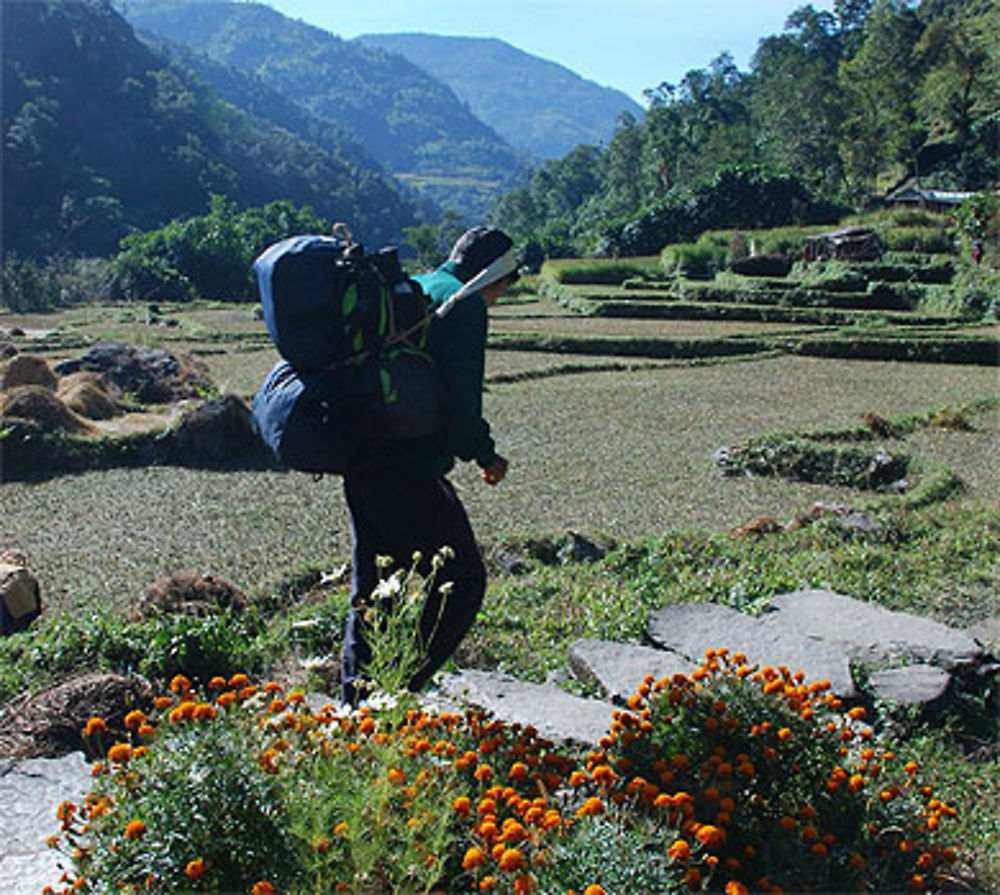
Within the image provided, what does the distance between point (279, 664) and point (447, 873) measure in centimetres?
209

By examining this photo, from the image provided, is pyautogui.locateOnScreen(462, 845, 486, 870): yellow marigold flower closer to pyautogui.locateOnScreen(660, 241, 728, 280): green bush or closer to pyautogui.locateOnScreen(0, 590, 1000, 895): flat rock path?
pyautogui.locateOnScreen(0, 590, 1000, 895): flat rock path

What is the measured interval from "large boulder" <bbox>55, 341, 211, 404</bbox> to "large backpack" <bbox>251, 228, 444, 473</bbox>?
974 centimetres

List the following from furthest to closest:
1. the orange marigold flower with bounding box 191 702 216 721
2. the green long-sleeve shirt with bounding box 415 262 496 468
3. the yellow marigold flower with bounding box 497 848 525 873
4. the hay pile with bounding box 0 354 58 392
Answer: the hay pile with bounding box 0 354 58 392, the green long-sleeve shirt with bounding box 415 262 496 468, the orange marigold flower with bounding box 191 702 216 721, the yellow marigold flower with bounding box 497 848 525 873

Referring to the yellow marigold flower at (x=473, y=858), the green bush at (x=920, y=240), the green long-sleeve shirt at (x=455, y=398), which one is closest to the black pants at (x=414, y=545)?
the green long-sleeve shirt at (x=455, y=398)

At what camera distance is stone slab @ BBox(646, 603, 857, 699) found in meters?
3.73

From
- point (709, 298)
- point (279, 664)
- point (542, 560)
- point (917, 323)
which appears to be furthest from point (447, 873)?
point (709, 298)

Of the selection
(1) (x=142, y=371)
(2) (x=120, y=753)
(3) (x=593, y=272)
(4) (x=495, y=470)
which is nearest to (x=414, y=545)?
(4) (x=495, y=470)

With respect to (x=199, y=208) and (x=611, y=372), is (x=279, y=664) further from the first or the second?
(x=199, y=208)

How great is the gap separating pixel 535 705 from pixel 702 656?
0.88 metres

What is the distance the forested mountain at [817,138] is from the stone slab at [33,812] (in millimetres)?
41213

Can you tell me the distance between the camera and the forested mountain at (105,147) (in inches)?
2499

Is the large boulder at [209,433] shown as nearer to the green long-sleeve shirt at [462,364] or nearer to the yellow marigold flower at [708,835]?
the green long-sleeve shirt at [462,364]

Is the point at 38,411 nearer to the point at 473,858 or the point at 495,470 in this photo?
the point at 495,470

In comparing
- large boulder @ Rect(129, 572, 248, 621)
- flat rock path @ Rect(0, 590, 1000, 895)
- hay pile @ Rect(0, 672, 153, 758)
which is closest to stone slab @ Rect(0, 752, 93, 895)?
flat rock path @ Rect(0, 590, 1000, 895)
